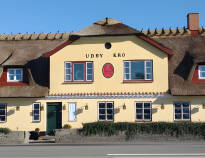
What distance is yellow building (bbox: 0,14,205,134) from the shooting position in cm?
2562

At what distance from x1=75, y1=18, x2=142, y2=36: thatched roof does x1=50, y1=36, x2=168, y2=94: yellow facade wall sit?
446mm

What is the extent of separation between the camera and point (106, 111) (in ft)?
85.5

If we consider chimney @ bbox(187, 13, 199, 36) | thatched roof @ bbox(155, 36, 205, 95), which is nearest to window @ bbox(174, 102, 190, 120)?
thatched roof @ bbox(155, 36, 205, 95)

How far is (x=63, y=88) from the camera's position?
87.2 ft

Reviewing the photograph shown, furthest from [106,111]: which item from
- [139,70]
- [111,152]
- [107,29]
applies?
[111,152]

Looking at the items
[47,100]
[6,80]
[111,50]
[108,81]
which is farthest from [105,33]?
[6,80]

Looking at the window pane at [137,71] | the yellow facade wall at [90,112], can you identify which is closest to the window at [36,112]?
the yellow facade wall at [90,112]

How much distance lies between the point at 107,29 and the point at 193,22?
8964 millimetres

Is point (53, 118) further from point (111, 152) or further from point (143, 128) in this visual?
point (111, 152)

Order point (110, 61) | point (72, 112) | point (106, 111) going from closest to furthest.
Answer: point (106, 111) → point (72, 112) → point (110, 61)

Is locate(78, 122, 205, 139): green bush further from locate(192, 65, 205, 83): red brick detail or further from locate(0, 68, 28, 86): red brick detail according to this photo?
locate(0, 68, 28, 86): red brick detail

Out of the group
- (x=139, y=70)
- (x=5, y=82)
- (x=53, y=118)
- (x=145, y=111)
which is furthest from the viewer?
(x=5, y=82)

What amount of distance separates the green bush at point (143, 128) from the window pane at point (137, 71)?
12.7 ft

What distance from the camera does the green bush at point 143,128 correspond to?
23.4m
